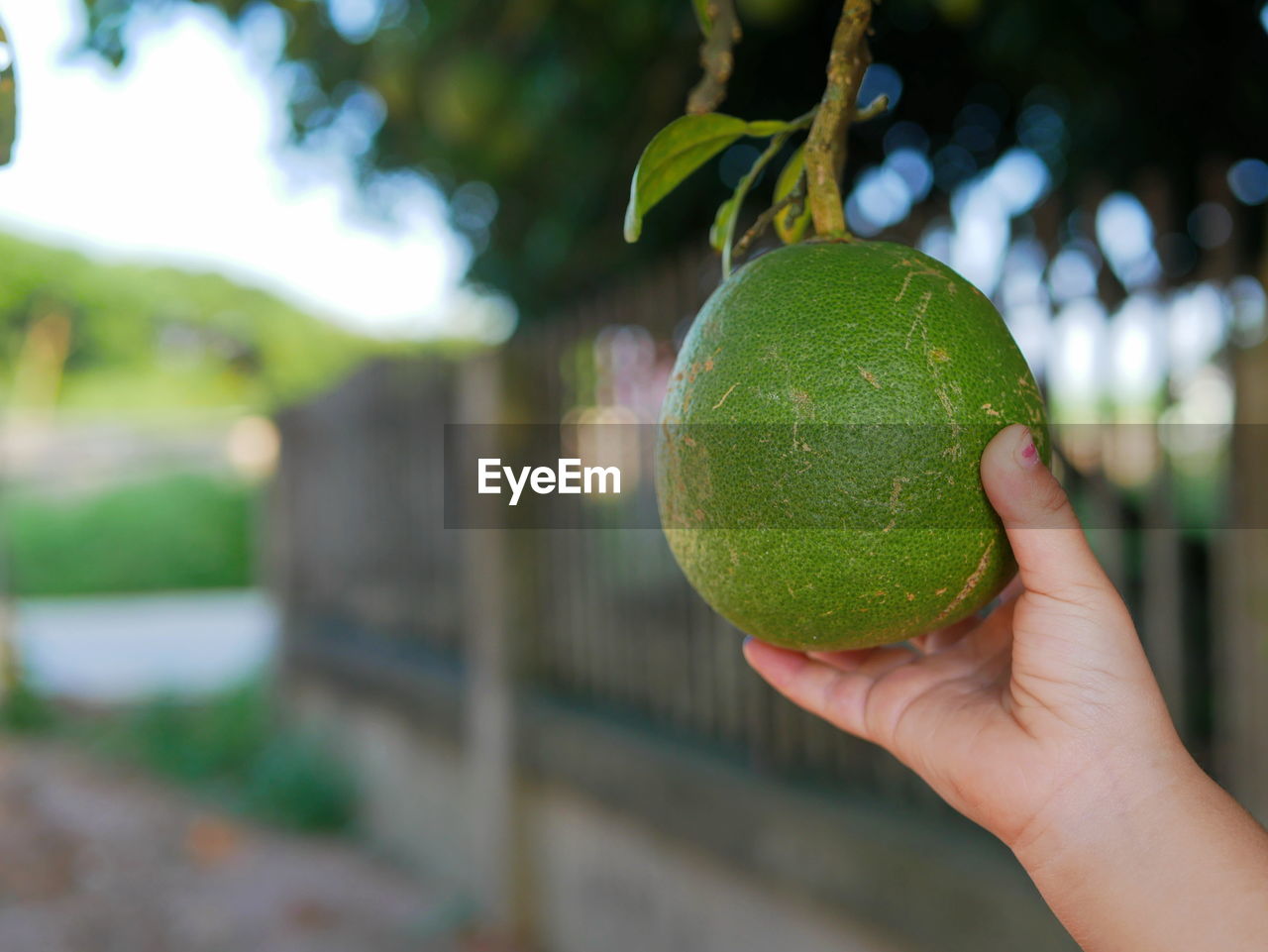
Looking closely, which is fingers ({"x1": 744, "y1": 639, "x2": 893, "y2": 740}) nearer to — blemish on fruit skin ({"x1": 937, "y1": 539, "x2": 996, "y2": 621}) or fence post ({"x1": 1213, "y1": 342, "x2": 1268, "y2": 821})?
blemish on fruit skin ({"x1": 937, "y1": 539, "x2": 996, "y2": 621})

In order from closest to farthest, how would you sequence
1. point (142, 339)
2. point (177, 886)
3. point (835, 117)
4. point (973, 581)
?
1. point (835, 117)
2. point (973, 581)
3. point (177, 886)
4. point (142, 339)

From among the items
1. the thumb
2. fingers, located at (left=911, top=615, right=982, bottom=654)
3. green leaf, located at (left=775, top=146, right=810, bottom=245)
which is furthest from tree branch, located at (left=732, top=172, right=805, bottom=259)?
fingers, located at (left=911, top=615, right=982, bottom=654)

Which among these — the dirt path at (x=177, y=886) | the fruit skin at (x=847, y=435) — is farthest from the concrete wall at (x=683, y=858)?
the fruit skin at (x=847, y=435)

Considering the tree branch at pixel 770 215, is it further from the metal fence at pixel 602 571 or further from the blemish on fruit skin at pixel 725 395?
the metal fence at pixel 602 571

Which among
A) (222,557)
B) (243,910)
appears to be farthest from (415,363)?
(222,557)

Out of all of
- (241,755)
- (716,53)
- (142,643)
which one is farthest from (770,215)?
(142,643)

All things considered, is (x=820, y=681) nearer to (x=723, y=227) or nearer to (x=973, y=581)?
(x=973, y=581)
